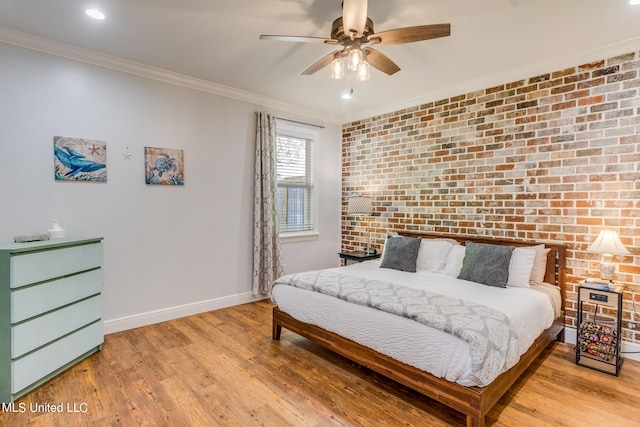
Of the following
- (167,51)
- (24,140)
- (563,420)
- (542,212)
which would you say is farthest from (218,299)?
(542,212)

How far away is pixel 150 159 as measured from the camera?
10.9 ft

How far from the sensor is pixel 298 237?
185 inches

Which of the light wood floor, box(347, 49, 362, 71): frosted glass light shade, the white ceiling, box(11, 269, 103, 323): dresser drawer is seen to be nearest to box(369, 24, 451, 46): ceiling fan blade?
box(347, 49, 362, 71): frosted glass light shade

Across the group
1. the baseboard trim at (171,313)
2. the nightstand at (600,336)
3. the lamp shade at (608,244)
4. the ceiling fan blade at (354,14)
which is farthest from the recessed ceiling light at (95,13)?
the nightstand at (600,336)

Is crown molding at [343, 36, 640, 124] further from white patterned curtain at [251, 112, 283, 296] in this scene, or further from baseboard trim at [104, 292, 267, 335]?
baseboard trim at [104, 292, 267, 335]

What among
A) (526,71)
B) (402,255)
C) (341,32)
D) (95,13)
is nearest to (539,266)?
(402,255)

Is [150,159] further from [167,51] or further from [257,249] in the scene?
[257,249]

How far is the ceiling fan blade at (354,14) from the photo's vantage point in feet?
5.72

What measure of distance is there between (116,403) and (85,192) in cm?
189

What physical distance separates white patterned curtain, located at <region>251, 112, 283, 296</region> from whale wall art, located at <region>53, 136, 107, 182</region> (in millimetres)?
1649

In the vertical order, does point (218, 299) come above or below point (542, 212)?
below

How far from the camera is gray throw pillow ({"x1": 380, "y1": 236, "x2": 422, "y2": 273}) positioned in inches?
135

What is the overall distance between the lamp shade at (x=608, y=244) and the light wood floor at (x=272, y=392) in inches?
37.2

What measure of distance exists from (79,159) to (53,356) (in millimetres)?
1675
